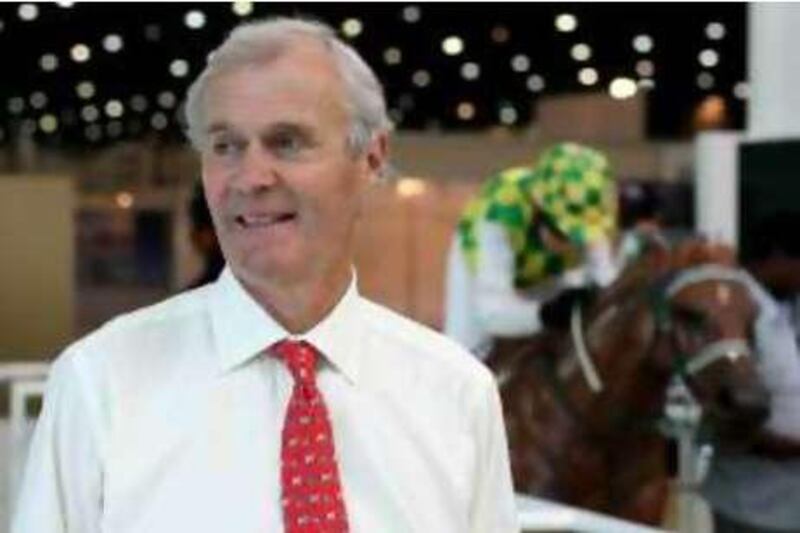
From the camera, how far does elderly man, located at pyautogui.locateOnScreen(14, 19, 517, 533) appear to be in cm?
127

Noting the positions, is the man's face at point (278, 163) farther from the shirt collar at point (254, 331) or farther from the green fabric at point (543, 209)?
the green fabric at point (543, 209)

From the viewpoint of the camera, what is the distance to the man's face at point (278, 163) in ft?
4.14

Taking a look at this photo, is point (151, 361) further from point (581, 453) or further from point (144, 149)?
point (144, 149)

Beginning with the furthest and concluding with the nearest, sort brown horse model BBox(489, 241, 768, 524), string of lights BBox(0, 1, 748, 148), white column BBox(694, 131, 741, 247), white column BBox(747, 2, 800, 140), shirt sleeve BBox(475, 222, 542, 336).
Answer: string of lights BBox(0, 1, 748, 148) → shirt sleeve BBox(475, 222, 542, 336) → brown horse model BBox(489, 241, 768, 524) → white column BBox(694, 131, 741, 247) → white column BBox(747, 2, 800, 140)

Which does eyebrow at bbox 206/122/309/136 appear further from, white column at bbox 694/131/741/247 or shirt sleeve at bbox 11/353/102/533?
white column at bbox 694/131/741/247

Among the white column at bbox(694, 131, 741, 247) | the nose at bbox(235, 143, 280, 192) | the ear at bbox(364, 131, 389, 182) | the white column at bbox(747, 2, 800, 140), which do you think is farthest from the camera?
the white column at bbox(694, 131, 741, 247)

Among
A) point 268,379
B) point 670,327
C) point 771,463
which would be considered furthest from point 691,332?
point 268,379

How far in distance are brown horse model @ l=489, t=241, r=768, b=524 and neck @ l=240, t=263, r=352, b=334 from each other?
6.82 feet

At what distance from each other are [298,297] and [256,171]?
124 mm

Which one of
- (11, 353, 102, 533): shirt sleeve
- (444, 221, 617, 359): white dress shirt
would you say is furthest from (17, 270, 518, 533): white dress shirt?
(444, 221, 617, 359): white dress shirt

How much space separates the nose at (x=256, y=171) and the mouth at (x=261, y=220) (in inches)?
0.8

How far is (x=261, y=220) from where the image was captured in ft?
4.13

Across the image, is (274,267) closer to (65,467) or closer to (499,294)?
(65,467)

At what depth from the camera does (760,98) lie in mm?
2871
